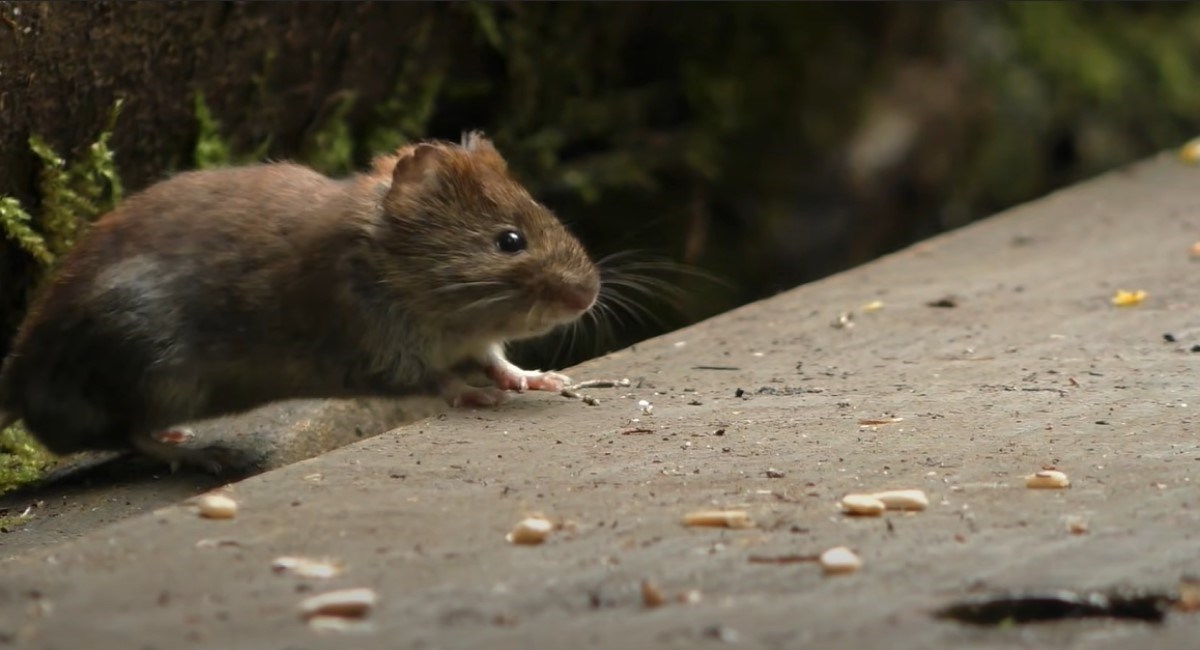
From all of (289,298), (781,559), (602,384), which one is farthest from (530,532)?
(289,298)

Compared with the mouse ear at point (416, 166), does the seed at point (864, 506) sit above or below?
below

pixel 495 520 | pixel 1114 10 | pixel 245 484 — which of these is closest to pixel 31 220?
pixel 245 484

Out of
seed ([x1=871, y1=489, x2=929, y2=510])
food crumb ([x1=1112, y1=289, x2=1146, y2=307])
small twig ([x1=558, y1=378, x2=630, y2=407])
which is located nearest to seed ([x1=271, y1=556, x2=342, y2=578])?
seed ([x1=871, y1=489, x2=929, y2=510])

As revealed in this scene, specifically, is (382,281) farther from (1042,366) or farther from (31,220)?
(1042,366)

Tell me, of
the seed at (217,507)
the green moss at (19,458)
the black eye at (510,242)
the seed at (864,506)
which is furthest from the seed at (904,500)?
the green moss at (19,458)

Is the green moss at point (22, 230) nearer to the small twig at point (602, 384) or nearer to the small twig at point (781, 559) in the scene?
the small twig at point (602, 384)

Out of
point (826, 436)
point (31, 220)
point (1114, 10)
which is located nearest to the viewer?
point (826, 436)

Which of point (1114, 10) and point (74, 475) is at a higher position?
point (1114, 10)
